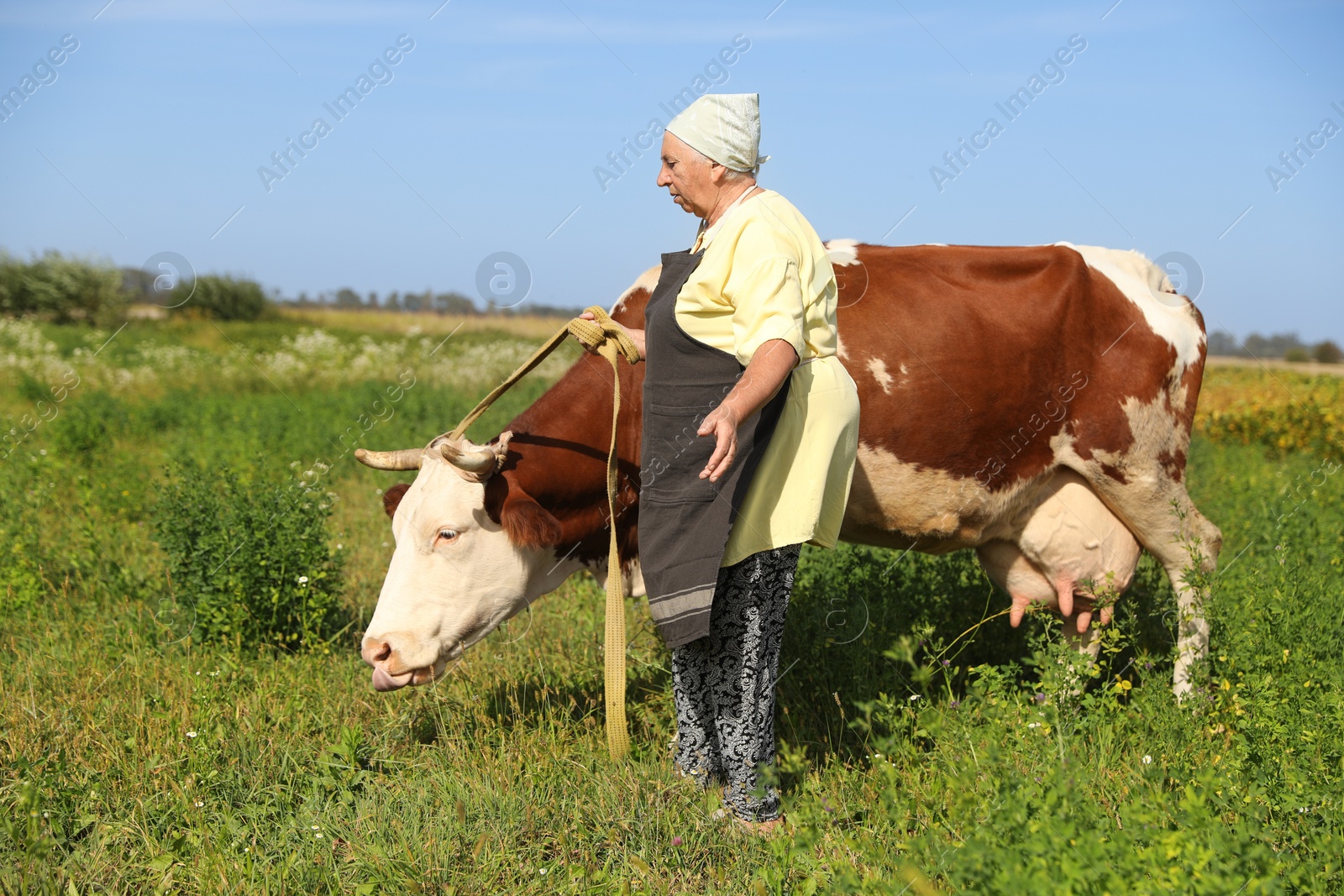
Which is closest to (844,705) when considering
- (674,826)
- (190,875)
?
(674,826)

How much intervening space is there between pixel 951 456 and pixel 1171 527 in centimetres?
124

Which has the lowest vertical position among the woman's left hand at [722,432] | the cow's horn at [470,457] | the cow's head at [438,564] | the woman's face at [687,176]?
the cow's head at [438,564]

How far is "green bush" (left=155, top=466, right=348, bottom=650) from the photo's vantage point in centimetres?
479

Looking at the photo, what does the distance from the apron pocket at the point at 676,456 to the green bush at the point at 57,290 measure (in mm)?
41602

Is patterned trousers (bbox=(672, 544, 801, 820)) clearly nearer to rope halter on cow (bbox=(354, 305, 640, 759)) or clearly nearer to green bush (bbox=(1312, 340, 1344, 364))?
rope halter on cow (bbox=(354, 305, 640, 759))

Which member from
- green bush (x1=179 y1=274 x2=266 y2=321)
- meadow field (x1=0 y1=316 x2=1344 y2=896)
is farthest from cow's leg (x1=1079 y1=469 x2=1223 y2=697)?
green bush (x1=179 y1=274 x2=266 y2=321)

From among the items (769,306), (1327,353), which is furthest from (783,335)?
(1327,353)

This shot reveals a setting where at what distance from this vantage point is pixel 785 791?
3686 mm

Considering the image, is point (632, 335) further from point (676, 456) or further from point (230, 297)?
point (230, 297)

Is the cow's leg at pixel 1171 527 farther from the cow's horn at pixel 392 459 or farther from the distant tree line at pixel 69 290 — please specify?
the distant tree line at pixel 69 290

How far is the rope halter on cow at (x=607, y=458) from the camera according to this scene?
340 centimetres

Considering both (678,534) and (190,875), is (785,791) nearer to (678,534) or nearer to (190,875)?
(678,534)

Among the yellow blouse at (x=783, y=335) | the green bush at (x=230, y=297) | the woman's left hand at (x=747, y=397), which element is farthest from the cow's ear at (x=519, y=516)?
the green bush at (x=230, y=297)

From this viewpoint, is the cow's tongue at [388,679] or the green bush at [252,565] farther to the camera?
the green bush at [252,565]
